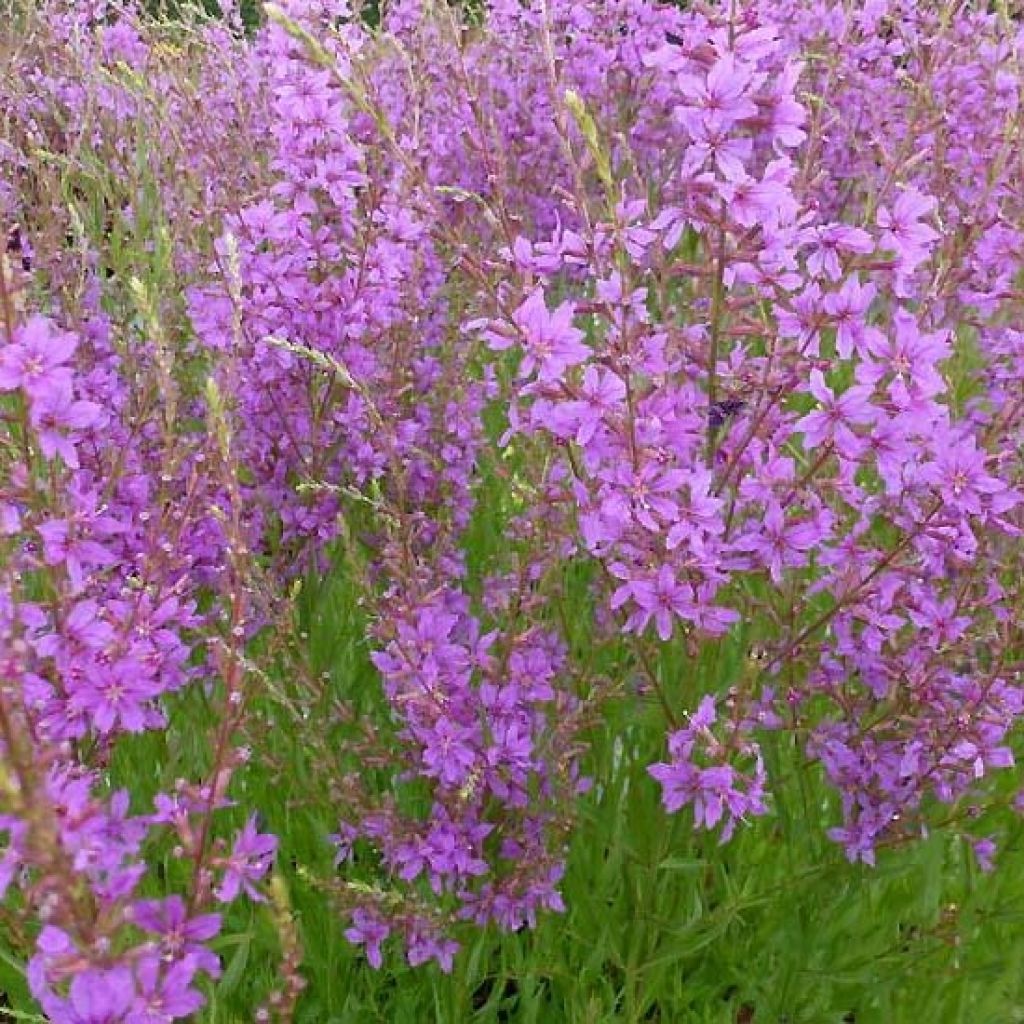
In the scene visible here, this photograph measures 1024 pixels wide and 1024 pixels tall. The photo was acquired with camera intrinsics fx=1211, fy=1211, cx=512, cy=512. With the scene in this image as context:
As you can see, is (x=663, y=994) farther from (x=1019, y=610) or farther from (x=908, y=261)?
(x=908, y=261)

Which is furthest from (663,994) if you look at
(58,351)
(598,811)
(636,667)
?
(58,351)

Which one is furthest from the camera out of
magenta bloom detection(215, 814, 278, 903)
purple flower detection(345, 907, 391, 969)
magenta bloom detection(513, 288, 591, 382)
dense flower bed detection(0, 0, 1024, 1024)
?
purple flower detection(345, 907, 391, 969)

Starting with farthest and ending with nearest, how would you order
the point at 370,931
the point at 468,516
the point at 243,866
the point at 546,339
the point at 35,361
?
1. the point at 468,516
2. the point at 370,931
3. the point at 546,339
4. the point at 35,361
5. the point at 243,866

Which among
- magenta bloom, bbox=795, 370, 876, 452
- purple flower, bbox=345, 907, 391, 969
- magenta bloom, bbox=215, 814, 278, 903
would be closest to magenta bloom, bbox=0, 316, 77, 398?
magenta bloom, bbox=215, 814, 278, 903

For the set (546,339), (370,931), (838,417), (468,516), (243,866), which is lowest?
(370,931)

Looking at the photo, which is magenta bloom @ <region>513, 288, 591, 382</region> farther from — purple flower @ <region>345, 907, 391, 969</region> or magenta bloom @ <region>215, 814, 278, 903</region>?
purple flower @ <region>345, 907, 391, 969</region>

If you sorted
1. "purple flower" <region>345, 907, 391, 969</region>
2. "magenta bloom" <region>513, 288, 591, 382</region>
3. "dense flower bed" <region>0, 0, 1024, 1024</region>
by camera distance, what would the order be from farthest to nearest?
"purple flower" <region>345, 907, 391, 969</region> < "magenta bloom" <region>513, 288, 591, 382</region> < "dense flower bed" <region>0, 0, 1024, 1024</region>

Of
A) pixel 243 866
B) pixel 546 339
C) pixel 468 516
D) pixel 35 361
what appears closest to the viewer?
pixel 243 866

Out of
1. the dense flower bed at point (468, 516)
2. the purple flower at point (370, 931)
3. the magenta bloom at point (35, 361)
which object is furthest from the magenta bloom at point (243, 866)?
the purple flower at point (370, 931)

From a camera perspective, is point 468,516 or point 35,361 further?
point 468,516

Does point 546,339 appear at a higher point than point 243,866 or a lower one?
higher


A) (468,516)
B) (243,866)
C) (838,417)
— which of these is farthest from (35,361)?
(468,516)

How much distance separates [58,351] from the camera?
155cm

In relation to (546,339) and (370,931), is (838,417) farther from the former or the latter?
(370,931)
